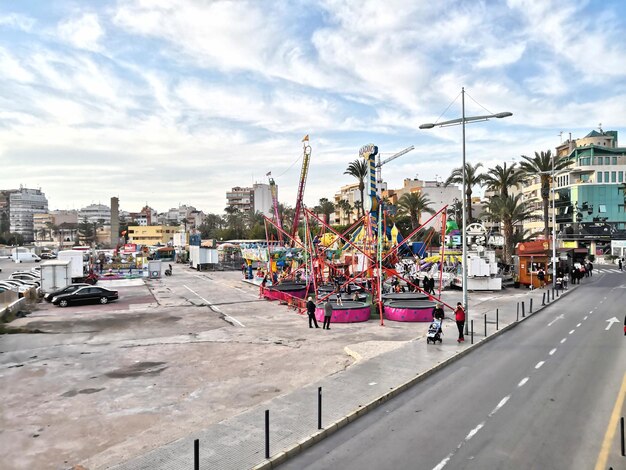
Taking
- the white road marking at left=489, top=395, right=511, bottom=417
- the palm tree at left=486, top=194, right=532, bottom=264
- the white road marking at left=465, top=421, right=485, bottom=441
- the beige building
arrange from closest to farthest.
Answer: the white road marking at left=465, top=421, right=485, bottom=441 → the white road marking at left=489, top=395, right=511, bottom=417 → the palm tree at left=486, top=194, right=532, bottom=264 → the beige building

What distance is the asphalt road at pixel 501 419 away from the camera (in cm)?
858

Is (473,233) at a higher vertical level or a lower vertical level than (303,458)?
higher

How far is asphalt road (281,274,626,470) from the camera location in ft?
28.1

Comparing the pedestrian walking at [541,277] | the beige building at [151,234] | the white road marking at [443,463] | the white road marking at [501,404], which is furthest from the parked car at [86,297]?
the beige building at [151,234]

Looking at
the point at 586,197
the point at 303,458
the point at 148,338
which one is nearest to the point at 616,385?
the point at 303,458

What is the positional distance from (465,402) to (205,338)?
1167 cm

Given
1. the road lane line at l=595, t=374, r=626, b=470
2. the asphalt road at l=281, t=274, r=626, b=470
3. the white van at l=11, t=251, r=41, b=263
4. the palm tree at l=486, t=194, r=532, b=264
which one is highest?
the palm tree at l=486, t=194, r=532, b=264

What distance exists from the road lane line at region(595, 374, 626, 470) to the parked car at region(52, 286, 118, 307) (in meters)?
29.8

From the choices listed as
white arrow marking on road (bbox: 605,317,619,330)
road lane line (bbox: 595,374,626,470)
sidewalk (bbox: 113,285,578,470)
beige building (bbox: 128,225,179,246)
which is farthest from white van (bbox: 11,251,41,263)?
road lane line (bbox: 595,374,626,470)

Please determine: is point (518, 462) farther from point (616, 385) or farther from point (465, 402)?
point (616, 385)

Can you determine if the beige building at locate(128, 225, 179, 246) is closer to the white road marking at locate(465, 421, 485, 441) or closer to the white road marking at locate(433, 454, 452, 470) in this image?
the white road marking at locate(465, 421, 485, 441)

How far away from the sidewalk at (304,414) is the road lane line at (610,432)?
15.2 feet

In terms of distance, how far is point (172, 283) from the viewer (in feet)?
155

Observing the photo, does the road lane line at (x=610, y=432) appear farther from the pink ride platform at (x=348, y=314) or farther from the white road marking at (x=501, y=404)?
the pink ride platform at (x=348, y=314)
